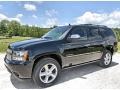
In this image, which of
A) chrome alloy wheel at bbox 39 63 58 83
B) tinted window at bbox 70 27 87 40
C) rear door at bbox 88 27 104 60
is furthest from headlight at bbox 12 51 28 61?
rear door at bbox 88 27 104 60

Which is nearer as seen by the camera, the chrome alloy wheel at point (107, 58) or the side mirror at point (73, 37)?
the side mirror at point (73, 37)

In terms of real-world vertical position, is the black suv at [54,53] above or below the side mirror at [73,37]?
below

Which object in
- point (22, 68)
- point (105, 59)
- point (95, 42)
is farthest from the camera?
point (105, 59)

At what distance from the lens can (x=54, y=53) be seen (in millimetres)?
4871

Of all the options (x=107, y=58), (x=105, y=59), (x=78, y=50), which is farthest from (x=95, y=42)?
(x=107, y=58)

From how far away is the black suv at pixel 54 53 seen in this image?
4.50m

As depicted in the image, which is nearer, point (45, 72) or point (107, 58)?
point (45, 72)

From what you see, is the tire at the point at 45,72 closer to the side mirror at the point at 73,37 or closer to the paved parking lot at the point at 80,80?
the paved parking lot at the point at 80,80

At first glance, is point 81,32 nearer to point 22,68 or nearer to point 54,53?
point 54,53

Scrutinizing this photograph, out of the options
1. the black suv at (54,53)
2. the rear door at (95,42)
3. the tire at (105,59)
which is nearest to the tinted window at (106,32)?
the black suv at (54,53)

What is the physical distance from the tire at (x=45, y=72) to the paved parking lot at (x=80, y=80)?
210 mm

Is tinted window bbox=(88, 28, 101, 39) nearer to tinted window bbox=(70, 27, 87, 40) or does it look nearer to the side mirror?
tinted window bbox=(70, 27, 87, 40)

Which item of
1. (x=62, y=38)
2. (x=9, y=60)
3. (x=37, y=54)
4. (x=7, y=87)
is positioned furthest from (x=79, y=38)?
(x=7, y=87)

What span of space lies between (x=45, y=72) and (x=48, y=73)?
0.34 ft
